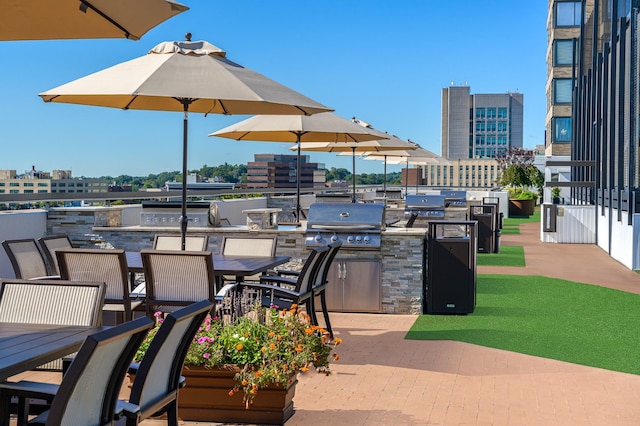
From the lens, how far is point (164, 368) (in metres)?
4.18

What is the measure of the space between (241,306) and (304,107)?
2.36m

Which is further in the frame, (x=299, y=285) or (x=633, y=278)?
(x=633, y=278)

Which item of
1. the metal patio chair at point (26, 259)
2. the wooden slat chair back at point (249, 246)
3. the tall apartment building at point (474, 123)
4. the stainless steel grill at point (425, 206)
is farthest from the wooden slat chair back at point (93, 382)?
the tall apartment building at point (474, 123)

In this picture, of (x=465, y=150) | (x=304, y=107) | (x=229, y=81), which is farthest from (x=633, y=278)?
(x=465, y=150)

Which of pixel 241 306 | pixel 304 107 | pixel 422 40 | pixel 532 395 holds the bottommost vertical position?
pixel 532 395

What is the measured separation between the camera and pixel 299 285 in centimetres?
786

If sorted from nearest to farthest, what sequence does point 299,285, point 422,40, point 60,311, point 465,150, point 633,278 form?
1. point 60,311
2. point 299,285
3. point 633,278
4. point 422,40
5. point 465,150

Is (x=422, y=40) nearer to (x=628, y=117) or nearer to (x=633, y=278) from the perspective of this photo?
(x=628, y=117)

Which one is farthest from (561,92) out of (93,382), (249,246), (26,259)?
(93,382)

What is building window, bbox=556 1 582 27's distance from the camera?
52.8 m

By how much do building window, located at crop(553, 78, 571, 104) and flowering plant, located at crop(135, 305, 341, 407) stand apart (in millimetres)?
49444

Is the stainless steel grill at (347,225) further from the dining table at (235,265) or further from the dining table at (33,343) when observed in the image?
the dining table at (33,343)

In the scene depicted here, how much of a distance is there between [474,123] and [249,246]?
A: 612ft

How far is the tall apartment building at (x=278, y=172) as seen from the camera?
95.3 feet
